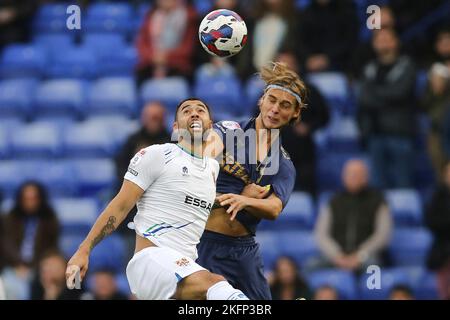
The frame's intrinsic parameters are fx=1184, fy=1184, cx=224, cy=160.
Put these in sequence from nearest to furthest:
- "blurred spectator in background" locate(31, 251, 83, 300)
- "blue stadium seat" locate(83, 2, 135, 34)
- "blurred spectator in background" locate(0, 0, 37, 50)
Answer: "blurred spectator in background" locate(31, 251, 83, 300), "blurred spectator in background" locate(0, 0, 37, 50), "blue stadium seat" locate(83, 2, 135, 34)

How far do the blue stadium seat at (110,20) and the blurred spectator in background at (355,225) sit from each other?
4.23 metres

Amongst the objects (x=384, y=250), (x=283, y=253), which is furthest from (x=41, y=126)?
(x=384, y=250)

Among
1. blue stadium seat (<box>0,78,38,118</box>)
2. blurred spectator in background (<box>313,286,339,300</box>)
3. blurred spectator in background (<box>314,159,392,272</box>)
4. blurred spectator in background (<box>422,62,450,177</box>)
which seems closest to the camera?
blurred spectator in background (<box>313,286,339,300</box>)

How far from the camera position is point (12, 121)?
14047mm

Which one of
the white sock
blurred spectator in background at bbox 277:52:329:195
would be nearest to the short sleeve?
the white sock

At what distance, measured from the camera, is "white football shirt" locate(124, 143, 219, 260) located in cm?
774

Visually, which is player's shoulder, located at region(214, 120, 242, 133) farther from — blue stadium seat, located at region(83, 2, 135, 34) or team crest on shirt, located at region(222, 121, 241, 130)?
blue stadium seat, located at region(83, 2, 135, 34)

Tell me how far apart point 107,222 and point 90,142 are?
5976 mm

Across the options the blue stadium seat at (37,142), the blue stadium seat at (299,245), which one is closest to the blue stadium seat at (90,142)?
the blue stadium seat at (37,142)

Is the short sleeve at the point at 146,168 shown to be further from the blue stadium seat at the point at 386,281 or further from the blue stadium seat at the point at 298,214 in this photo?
the blue stadium seat at the point at 298,214

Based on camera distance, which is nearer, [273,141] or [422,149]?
[273,141]

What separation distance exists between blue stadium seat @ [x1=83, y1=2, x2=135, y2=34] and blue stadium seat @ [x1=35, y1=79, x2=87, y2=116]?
3.17 ft

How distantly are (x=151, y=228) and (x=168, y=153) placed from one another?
51 centimetres
